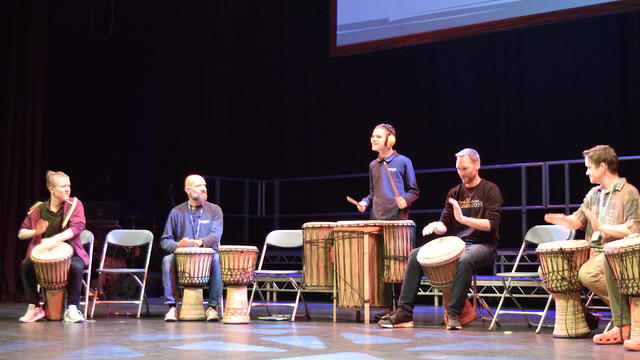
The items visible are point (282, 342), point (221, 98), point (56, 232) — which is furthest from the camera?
point (221, 98)

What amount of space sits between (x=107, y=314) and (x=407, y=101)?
414cm

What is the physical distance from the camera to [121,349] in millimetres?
4191

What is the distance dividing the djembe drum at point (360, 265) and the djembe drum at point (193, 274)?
111 cm

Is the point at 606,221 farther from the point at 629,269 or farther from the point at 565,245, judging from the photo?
the point at 629,269

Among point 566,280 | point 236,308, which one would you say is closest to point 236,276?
point 236,308

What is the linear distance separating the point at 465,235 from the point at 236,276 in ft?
6.16

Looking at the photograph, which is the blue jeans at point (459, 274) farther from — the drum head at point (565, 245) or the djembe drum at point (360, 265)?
the drum head at point (565, 245)

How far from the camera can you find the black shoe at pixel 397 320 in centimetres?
568

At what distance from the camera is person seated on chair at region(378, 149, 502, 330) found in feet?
18.4

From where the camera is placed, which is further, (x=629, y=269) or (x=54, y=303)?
(x=54, y=303)

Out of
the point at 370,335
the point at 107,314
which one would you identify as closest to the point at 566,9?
the point at 370,335

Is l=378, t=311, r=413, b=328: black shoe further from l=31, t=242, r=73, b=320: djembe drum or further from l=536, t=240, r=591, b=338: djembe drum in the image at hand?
l=31, t=242, r=73, b=320: djembe drum

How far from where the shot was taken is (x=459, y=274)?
5.60 metres

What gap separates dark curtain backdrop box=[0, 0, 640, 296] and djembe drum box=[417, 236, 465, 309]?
293 cm
